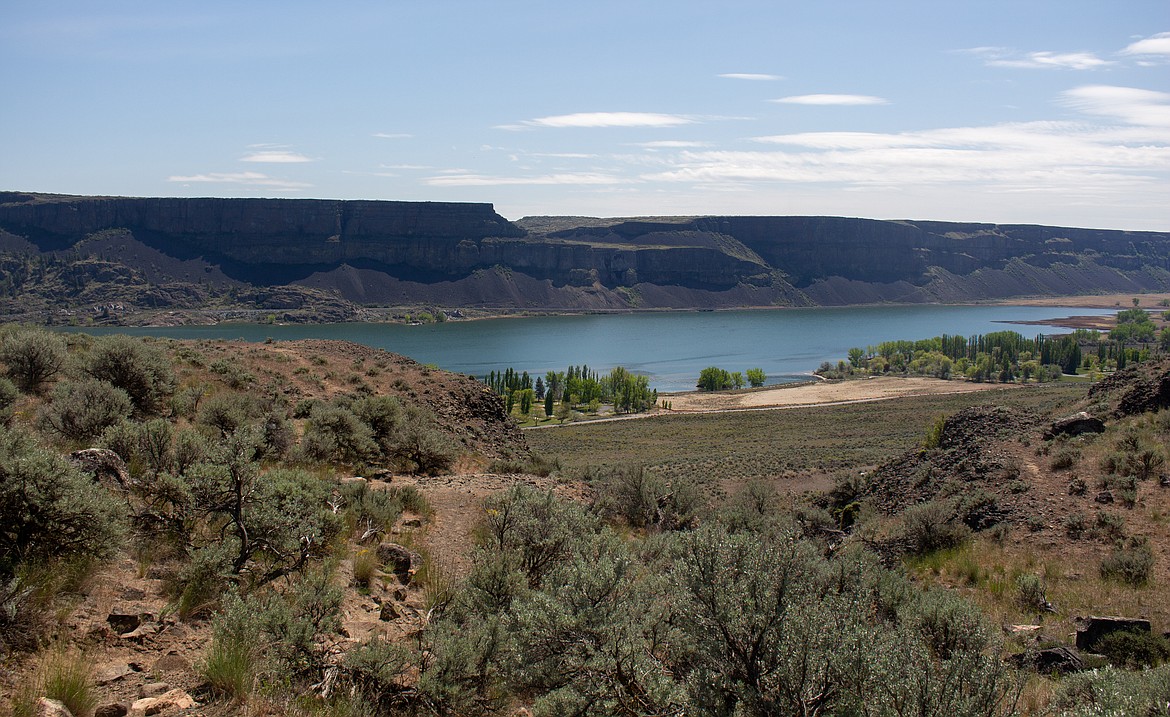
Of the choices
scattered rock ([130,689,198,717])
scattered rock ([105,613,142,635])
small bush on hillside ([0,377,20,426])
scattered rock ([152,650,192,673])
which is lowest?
scattered rock ([152,650,192,673])

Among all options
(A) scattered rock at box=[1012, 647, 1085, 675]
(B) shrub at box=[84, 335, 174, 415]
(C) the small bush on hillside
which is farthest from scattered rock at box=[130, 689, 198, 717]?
(B) shrub at box=[84, 335, 174, 415]

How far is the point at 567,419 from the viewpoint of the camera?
70500 mm

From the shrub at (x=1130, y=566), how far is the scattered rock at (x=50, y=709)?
1310 centimetres

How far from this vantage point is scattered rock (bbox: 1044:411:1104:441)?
17.8 metres

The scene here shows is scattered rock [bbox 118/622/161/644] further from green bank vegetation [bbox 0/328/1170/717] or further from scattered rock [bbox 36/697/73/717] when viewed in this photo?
scattered rock [bbox 36/697/73/717]


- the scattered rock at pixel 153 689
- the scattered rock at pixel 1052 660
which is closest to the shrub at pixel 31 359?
the scattered rock at pixel 153 689

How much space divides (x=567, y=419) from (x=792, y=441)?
29662 millimetres

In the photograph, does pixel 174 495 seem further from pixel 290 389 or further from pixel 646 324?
pixel 646 324

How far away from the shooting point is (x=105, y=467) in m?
7.62

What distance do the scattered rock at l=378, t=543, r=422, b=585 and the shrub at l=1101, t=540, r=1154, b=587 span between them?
10.5 meters

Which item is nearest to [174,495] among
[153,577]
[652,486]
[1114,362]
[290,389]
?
[153,577]

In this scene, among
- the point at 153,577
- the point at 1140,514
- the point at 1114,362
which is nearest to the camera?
the point at 153,577

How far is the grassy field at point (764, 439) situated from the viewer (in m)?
30.5

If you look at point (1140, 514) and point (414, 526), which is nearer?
point (414, 526)
